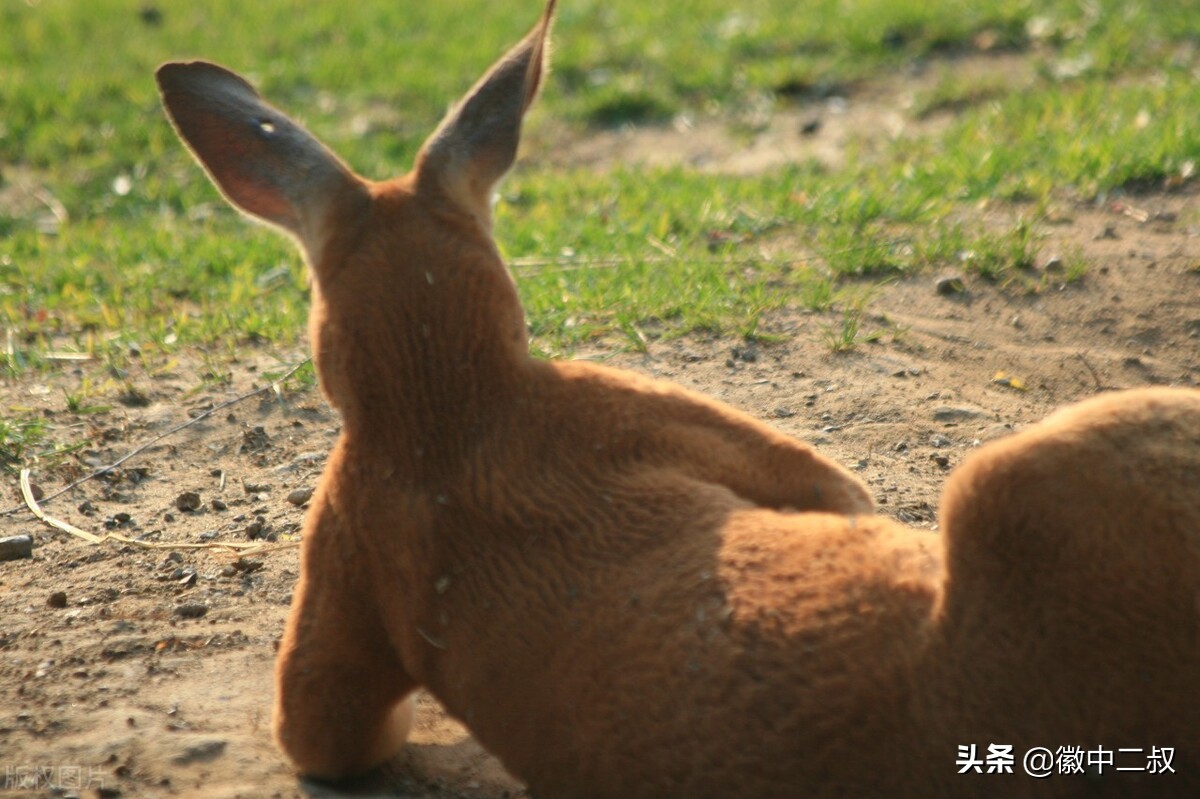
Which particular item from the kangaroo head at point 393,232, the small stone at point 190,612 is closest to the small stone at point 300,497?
the small stone at point 190,612

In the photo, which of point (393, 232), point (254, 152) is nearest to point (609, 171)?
point (254, 152)

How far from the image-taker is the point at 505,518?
3236 mm

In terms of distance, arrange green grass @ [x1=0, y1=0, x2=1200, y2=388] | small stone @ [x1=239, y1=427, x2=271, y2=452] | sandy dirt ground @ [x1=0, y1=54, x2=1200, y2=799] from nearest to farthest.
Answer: sandy dirt ground @ [x1=0, y1=54, x2=1200, y2=799] < small stone @ [x1=239, y1=427, x2=271, y2=452] < green grass @ [x1=0, y1=0, x2=1200, y2=388]

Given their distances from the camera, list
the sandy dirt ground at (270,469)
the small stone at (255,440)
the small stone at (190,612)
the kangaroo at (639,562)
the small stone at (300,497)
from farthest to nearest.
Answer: the small stone at (255,440), the small stone at (300,497), the small stone at (190,612), the sandy dirt ground at (270,469), the kangaroo at (639,562)

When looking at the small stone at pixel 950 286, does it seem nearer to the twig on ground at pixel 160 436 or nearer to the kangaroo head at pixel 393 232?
the twig on ground at pixel 160 436

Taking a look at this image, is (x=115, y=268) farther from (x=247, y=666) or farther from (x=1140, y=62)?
(x=1140, y=62)

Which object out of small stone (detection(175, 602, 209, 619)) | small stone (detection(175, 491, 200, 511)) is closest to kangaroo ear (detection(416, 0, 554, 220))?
small stone (detection(175, 602, 209, 619))

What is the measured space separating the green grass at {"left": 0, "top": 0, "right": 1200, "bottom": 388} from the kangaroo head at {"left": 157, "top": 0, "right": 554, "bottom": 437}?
209 centimetres

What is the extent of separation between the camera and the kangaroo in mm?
2621

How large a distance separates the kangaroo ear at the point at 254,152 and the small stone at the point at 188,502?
5.14ft

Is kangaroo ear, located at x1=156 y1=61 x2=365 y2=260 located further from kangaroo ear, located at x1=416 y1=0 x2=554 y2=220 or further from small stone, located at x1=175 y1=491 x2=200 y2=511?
small stone, located at x1=175 y1=491 x2=200 y2=511

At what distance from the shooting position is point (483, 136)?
3.64 meters

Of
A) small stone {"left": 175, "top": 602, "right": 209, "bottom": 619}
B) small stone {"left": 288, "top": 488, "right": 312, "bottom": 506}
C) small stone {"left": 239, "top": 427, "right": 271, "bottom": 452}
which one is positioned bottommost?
small stone {"left": 175, "top": 602, "right": 209, "bottom": 619}

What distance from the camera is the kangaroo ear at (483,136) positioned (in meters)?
3.56
